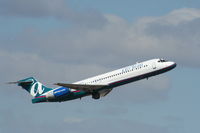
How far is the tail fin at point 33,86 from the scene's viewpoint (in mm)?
73562

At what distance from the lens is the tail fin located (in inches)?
2896

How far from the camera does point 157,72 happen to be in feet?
216

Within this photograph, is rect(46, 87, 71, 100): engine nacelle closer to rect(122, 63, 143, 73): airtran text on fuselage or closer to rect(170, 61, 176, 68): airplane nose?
rect(122, 63, 143, 73): airtran text on fuselage

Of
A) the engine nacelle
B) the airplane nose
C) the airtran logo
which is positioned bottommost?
the engine nacelle

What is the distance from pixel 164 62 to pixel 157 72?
5.71ft

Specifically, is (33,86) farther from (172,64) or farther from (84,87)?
(172,64)

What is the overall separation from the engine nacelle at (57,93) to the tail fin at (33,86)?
5.39 feet

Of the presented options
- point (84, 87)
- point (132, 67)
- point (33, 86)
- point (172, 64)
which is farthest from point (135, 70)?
point (33, 86)

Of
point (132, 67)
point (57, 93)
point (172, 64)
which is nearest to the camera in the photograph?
point (132, 67)

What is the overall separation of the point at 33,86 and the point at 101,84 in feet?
42.2

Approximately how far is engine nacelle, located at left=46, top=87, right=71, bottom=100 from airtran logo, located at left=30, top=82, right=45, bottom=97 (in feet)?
7.48

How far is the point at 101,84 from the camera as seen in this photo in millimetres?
67312

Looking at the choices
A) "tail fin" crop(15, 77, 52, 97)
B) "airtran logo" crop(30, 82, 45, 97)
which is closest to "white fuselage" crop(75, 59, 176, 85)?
"tail fin" crop(15, 77, 52, 97)

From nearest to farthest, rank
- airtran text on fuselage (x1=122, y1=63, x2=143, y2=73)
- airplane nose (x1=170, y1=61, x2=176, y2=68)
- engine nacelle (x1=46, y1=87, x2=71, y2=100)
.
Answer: airtran text on fuselage (x1=122, y1=63, x2=143, y2=73) < airplane nose (x1=170, y1=61, x2=176, y2=68) < engine nacelle (x1=46, y1=87, x2=71, y2=100)
